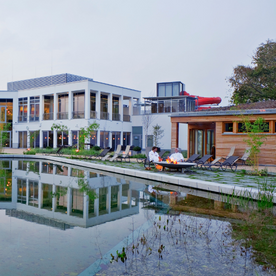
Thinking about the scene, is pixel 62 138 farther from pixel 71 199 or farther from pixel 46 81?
pixel 71 199

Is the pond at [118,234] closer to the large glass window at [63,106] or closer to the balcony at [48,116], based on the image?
the large glass window at [63,106]

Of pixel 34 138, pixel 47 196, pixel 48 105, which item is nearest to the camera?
pixel 47 196

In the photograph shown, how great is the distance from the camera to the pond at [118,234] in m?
3.98

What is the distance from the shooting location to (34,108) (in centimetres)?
3734

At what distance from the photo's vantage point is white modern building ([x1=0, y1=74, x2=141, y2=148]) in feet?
108

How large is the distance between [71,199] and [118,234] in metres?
3.12

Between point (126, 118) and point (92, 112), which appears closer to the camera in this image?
point (92, 112)

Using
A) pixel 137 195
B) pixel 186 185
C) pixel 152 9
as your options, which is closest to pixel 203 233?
pixel 137 195

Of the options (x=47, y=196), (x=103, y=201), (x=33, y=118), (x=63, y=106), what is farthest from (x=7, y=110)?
(x=103, y=201)

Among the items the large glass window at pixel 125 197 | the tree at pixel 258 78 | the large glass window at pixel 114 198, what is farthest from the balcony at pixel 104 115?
the large glass window at pixel 114 198

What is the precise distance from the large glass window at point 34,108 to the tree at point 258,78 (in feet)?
73.5

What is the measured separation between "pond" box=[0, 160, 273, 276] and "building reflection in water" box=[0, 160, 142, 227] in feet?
0.07

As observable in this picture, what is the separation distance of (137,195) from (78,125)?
80.2 ft

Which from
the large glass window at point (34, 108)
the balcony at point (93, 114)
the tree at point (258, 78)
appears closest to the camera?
the tree at point (258, 78)
